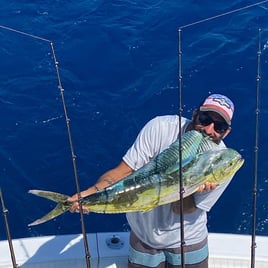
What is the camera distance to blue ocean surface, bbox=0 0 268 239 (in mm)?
6527

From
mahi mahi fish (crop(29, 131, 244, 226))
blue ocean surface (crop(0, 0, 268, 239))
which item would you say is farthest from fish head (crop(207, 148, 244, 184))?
blue ocean surface (crop(0, 0, 268, 239))

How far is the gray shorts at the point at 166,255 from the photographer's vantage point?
136 inches

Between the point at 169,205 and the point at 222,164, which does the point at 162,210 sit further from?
the point at 222,164

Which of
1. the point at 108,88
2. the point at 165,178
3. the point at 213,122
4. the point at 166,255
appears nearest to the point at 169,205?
the point at 165,178

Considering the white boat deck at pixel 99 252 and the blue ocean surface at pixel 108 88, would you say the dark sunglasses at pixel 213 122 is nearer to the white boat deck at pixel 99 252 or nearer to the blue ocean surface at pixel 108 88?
the white boat deck at pixel 99 252

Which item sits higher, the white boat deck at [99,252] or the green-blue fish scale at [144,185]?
the green-blue fish scale at [144,185]

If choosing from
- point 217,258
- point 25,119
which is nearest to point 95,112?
point 25,119

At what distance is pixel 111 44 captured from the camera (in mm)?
8703

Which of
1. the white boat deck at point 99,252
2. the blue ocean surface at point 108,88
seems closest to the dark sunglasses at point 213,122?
the white boat deck at point 99,252

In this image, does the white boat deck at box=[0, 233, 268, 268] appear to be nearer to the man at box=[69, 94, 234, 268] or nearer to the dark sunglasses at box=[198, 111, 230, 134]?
the man at box=[69, 94, 234, 268]

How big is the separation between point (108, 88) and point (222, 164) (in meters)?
5.10

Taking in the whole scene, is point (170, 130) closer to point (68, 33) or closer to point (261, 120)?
point (261, 120)

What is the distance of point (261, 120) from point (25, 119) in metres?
2.73

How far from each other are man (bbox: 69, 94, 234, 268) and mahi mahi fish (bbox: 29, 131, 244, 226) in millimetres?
65
